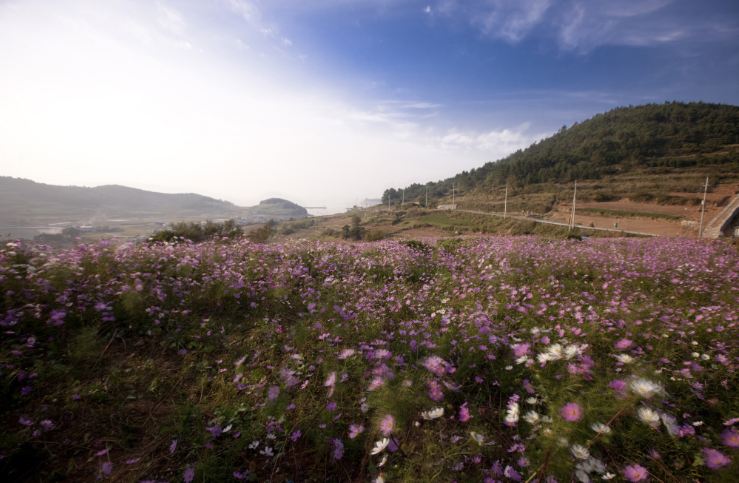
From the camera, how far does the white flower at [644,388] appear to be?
4.33 feet

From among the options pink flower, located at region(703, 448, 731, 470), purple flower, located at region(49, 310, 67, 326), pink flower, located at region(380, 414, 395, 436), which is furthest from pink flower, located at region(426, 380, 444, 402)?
purple flower, located at region(49, 310, 67, 326)

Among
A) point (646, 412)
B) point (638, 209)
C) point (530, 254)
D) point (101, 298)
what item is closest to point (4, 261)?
point (101, 298)

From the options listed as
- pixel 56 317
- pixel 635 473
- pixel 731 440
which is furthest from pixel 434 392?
pixel 56 317

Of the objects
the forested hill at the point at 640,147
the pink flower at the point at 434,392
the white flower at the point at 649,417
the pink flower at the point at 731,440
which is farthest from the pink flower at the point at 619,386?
the forested hill at the point at 640,147

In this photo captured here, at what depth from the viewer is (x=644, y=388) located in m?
1.37

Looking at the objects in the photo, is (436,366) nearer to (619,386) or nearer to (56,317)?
(619,386)

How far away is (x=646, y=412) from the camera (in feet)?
4.35

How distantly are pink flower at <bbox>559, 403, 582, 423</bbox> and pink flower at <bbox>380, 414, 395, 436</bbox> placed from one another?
943 millimetres

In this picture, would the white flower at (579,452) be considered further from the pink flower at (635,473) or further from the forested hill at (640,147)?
the forested hill at (640,147)

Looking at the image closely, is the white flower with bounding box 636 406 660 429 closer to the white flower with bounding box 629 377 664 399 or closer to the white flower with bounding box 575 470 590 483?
the white flower with bounding box 629 377 664 399

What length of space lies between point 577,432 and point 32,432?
3.37m

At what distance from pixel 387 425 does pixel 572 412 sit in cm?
102

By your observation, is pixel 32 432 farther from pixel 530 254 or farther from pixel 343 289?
pixel 530 254

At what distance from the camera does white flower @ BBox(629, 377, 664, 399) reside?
132cm
